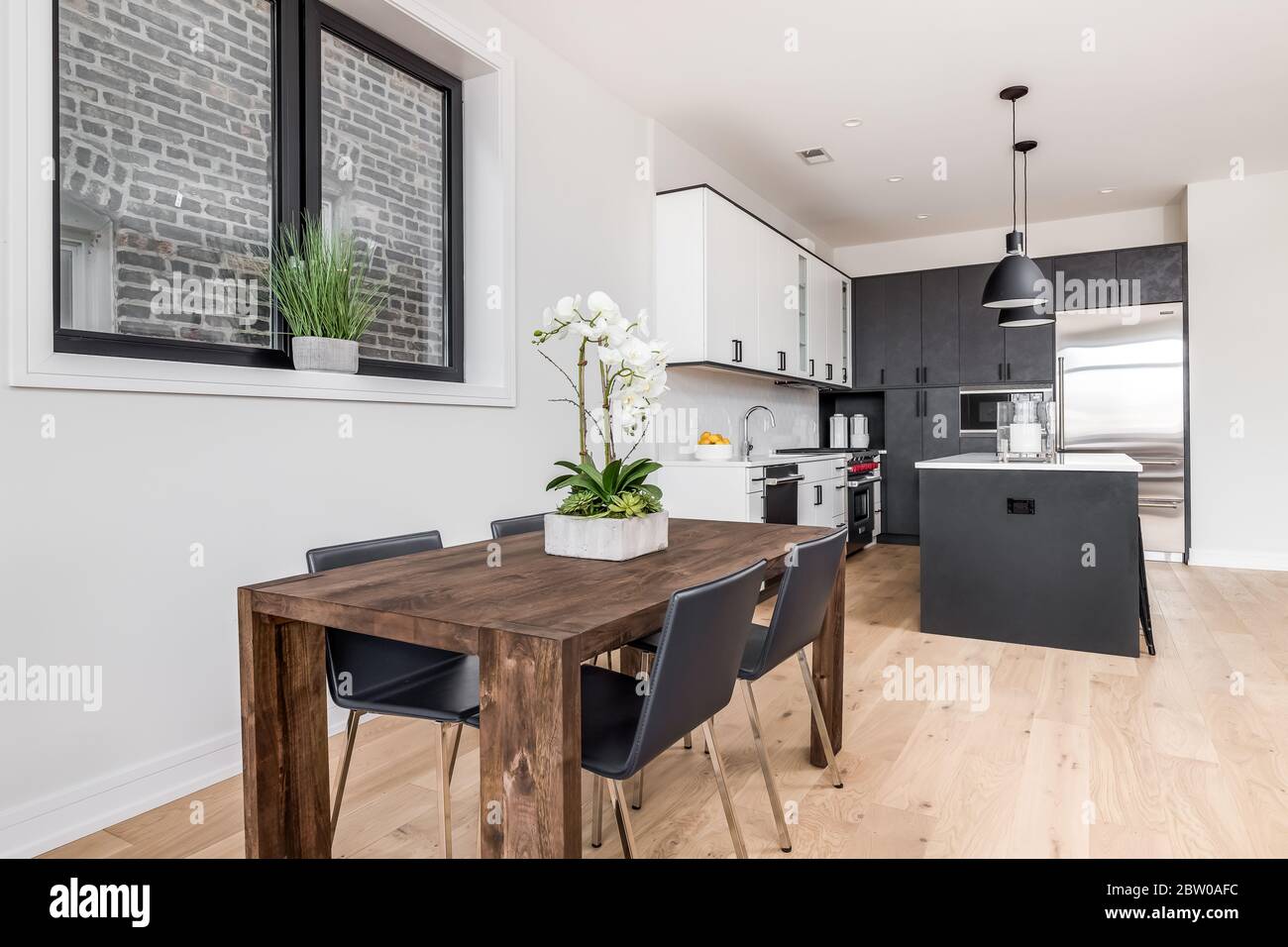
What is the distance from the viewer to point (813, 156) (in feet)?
16.0

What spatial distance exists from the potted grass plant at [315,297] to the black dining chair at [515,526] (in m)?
0.76

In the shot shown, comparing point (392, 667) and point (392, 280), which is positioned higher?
point (392, 280)

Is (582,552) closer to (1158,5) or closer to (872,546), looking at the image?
(1158,5)

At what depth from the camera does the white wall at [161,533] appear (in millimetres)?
1857

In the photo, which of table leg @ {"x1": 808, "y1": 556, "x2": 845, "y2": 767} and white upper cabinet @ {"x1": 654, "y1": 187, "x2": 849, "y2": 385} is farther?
white upper cabinet @ {"x1": 654, "y1": 187, "x2": 849, "y2": 385}

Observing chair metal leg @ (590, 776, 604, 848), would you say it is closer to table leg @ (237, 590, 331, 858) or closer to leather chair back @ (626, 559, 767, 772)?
leather chair back @ (626, 559, 767, 772)

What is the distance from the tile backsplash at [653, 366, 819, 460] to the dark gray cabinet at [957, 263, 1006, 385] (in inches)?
50.3

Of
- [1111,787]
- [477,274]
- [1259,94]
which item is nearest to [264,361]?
[477,274]

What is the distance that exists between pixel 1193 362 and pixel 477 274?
5212 mm

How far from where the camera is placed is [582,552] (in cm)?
183

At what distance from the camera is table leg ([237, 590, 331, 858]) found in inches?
59.8

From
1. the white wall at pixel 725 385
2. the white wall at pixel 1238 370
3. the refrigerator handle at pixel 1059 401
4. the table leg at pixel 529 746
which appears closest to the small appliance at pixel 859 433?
the white wall at pixel 725 385

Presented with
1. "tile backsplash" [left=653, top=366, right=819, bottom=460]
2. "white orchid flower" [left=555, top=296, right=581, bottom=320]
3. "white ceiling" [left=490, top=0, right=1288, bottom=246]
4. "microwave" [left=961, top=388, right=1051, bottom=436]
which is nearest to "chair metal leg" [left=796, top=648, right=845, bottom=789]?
"white orchid flower" [left=555, top=296, right=581, bottom=320]

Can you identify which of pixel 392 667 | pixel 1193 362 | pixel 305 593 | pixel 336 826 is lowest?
pixel 336 826
